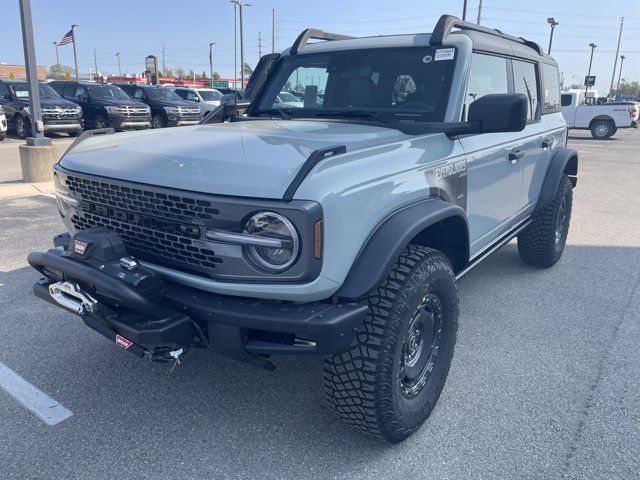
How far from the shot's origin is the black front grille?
2.26m

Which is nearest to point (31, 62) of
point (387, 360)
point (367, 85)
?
point (367, 85)

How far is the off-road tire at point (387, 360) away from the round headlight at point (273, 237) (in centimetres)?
44

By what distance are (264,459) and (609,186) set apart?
991cm

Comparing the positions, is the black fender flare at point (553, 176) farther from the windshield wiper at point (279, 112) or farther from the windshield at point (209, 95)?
the windshield at point (209, 95)

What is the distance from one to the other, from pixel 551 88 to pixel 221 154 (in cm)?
389

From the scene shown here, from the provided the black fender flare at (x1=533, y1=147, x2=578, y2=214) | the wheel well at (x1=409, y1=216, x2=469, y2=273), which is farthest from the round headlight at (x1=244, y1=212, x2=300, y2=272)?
the black fender flare at (x1=533, y1=147, x2=578, y2=214)

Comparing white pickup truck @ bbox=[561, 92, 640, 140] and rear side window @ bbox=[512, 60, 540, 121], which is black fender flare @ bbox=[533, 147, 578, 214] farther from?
white pickup truck @ bbox=[561, 92, 640, 140]

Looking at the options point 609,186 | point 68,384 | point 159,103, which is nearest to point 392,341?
point 68,384

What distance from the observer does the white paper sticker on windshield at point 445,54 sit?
3.33 metres

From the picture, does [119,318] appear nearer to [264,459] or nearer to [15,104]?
[264,459]

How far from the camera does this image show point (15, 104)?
16.2 metres

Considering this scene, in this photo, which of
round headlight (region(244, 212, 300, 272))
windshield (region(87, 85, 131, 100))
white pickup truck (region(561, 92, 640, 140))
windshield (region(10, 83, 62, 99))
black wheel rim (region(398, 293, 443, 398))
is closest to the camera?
round headlight (region(244, 212, 300, 272))

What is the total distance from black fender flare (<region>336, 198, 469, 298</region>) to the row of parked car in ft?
42.7

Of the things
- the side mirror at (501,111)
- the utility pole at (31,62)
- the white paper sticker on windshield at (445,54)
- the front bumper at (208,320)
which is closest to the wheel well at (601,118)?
the utility pole at (31,62)
